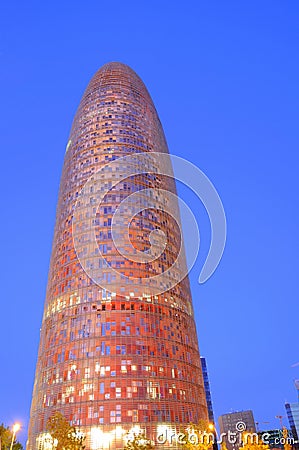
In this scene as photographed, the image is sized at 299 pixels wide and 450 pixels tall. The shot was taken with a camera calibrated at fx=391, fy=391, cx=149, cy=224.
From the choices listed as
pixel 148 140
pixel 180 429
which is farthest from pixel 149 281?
pixel 148 140

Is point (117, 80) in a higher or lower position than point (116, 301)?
higher

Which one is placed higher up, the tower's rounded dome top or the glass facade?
the tower's rounded dome top

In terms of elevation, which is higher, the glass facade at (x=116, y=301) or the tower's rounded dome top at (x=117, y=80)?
the tower's rounded dome top at (x=117, y=80)

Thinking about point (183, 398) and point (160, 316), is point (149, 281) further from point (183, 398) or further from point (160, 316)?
point (183, 398)

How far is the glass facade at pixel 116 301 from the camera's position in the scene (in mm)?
101375

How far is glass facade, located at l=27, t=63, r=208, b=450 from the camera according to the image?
101 metres

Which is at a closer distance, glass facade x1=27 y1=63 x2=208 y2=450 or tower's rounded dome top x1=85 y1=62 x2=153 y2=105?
glass facade x1=27 y1=63 x2=208 y2=450

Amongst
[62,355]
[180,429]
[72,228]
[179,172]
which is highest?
[179,172]

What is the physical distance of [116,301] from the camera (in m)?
114

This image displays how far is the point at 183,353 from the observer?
118125mm

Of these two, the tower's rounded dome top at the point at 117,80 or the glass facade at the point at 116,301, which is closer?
the glass facade at the point at 116,301

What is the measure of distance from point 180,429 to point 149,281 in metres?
41.3

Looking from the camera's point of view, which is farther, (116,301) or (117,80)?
(117,80)

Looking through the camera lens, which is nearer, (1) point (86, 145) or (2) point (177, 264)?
(2) point (177, 264)
